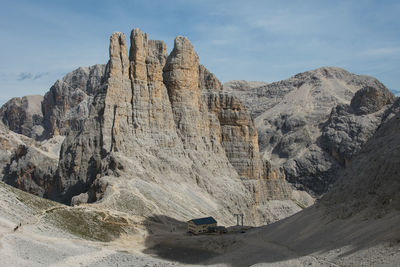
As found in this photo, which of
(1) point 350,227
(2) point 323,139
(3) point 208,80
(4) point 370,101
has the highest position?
(4) point 370,101

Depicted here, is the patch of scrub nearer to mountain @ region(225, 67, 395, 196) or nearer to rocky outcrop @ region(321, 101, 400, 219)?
rocky outcrop @ region(321, 101, 400, 219)

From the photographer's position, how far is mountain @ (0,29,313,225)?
2891 inches

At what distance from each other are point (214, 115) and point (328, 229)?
62354 millimetres

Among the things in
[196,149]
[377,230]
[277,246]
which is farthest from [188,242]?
[196,149]

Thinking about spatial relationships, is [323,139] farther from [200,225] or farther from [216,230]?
[200,225]

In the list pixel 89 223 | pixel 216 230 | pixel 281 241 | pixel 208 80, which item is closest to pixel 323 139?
pixel 208 80

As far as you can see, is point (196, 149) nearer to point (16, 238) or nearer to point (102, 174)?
point (102, 174)

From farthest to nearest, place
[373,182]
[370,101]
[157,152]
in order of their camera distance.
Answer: [370,101]
[157,152]
[373,182]

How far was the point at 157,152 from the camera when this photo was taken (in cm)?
8300

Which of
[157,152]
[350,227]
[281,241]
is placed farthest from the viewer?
[157,152]

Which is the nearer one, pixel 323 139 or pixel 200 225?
pixel 200 225

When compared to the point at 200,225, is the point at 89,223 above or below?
above

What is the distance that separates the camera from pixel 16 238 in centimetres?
3988

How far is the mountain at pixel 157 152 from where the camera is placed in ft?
241
